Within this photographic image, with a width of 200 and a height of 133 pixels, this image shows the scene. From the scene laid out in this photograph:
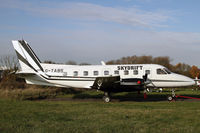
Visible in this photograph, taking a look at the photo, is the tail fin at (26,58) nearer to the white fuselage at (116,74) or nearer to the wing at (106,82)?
the white fuselage at (116,74)

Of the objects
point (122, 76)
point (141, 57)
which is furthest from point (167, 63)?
point (122, 76)

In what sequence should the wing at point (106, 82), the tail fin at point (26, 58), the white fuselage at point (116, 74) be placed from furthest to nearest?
1. the tail fin at point (26, 58)
2. the white fuselage at point (116, 74)
3. the wing at point (106, 82)

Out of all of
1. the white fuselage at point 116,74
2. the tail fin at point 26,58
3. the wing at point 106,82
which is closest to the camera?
the wing at point 106,82

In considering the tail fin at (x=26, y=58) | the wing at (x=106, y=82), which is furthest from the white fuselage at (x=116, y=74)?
the tail fin at (x=26, y=58)

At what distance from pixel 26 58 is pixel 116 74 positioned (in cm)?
741

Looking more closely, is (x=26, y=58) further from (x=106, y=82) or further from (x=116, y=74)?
(x=116, y=74)

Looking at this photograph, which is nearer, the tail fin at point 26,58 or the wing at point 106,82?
the wing at point 106,82

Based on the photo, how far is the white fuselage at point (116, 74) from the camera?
16.4 metres

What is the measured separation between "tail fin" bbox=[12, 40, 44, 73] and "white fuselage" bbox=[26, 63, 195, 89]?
4.51 ft

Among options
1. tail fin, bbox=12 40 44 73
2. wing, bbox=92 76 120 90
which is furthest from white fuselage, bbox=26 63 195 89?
tail fin, bbox=12 40 44 73

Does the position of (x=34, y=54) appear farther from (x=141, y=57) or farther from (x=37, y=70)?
(x=141, y=57)

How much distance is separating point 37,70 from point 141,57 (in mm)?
32053

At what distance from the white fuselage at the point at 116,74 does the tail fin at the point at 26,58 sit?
4.51 ft

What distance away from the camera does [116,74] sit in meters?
16.4
